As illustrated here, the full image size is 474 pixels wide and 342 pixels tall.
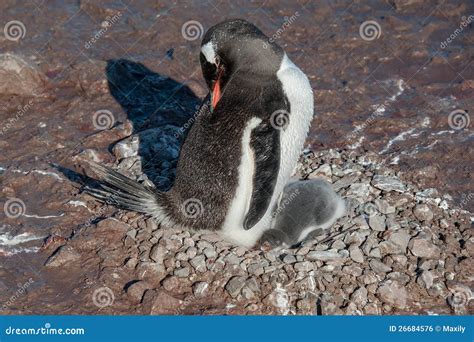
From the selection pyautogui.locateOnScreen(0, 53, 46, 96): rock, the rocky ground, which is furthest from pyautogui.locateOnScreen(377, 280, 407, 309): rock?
pyautogui.locateOnScreen(0, 53, 46, 96): rock

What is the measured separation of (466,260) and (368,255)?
1.98ft

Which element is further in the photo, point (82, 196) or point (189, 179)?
point (82, 196)

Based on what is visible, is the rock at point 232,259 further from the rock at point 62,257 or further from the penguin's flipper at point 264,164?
the rock at point 62,257

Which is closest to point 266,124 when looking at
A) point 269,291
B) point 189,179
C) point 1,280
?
point 189,179

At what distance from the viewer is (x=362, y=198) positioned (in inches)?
178

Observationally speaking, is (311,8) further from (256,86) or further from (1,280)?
(1,280)

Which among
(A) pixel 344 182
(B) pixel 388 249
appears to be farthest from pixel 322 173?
(B) pixel 388 249

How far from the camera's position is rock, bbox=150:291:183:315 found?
373 centimetres

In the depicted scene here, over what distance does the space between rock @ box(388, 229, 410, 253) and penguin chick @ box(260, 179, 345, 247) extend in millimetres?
370

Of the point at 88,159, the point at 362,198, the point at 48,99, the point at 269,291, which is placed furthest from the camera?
the point at 48,99

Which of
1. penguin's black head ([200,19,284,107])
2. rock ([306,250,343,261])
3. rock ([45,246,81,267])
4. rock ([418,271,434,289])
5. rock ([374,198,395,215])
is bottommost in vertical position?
rock ([418,271,434,289])

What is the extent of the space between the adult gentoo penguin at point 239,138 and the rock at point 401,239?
0.76m

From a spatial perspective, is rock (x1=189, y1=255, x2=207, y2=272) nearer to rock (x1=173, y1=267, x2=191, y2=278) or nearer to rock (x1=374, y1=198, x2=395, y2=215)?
rock (x1=173, y1=267, x2=191, y2=278)

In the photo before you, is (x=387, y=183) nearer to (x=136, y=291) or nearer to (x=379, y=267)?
(x=379, y=267)
